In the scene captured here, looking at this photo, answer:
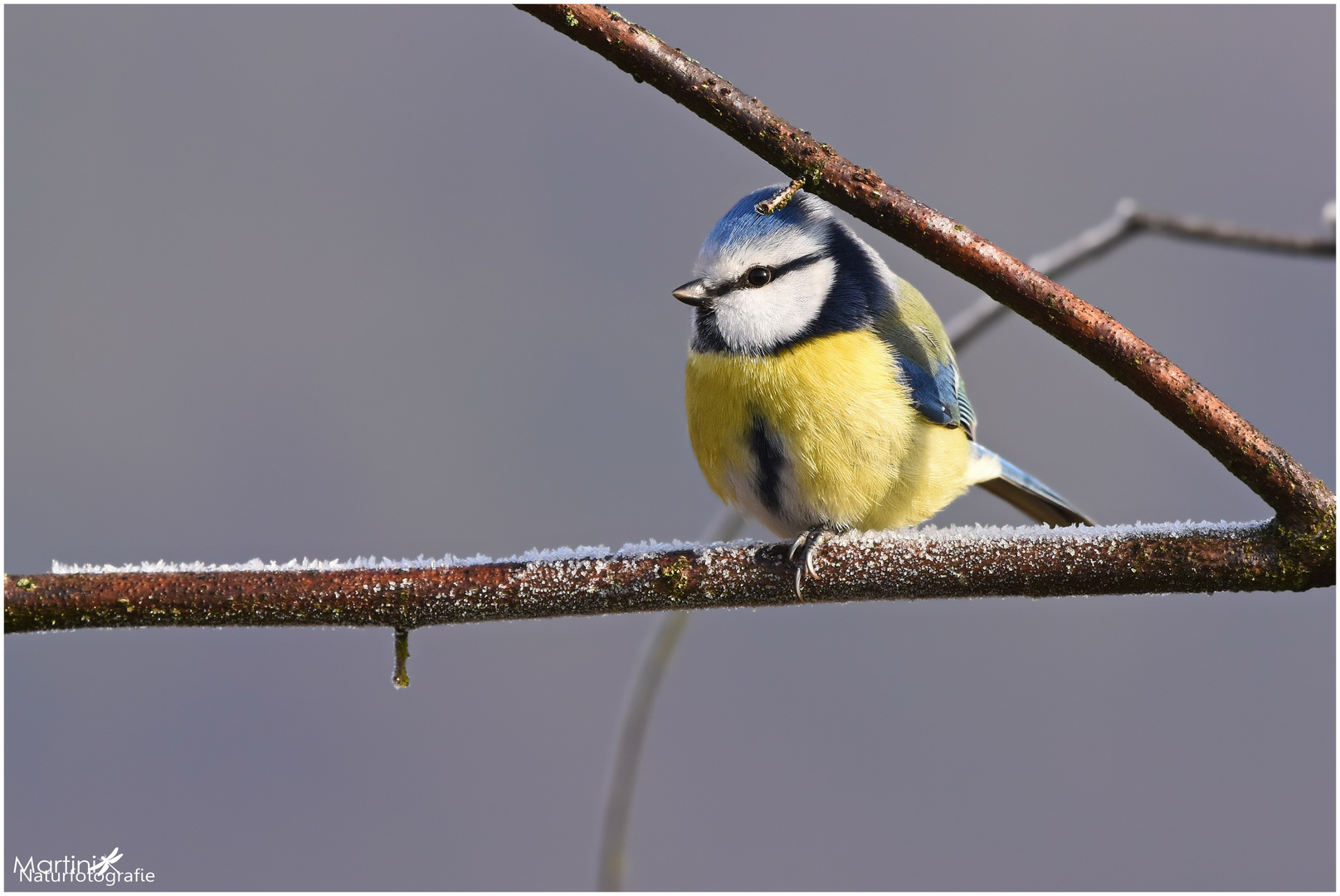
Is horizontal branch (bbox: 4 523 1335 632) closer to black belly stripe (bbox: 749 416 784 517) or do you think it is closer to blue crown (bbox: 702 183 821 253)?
black belly stripe (bbox: 749 416 784 517)

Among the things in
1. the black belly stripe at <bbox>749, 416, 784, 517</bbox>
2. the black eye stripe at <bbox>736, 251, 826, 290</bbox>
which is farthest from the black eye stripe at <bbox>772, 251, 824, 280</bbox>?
the black belly stripe at <bbox>749, 416, 784, 517</bbox>

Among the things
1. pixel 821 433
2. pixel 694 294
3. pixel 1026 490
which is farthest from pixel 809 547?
pixel 1026 490

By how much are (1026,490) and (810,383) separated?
29 cm

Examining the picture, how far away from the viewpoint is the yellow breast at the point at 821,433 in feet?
2.39

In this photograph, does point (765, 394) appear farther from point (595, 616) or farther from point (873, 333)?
point (595, 616)

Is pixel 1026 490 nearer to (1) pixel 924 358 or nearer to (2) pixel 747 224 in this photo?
(1) pixel 924 358

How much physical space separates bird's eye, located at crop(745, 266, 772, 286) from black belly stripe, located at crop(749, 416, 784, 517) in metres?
0.11

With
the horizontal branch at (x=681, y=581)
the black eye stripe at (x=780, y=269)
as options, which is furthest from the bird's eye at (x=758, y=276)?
the horizontal branch at (x=681, y=581)

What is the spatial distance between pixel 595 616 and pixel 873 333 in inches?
12.7

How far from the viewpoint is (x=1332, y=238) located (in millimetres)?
815

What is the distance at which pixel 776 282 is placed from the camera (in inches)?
30.6

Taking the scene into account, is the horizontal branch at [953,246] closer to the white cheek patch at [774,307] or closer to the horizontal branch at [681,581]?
the horizontal branch at [681,581]

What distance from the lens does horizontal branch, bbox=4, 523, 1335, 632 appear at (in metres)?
0.52

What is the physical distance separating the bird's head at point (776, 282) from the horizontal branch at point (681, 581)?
210 mm
